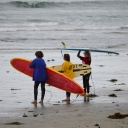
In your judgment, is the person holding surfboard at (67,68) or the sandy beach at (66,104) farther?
the person holding surfboard at (67,68)

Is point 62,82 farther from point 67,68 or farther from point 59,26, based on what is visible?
point 59,26

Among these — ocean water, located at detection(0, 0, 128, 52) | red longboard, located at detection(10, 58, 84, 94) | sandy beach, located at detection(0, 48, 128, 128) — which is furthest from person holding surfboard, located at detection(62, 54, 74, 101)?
ocean water, located at detection(0, 0, 128, 52)

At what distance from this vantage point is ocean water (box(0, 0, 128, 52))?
32.4m

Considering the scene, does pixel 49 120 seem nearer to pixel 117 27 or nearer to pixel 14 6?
pixel 117 27

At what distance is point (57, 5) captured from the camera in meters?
78.4

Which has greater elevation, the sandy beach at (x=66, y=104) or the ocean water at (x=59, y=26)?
the ocean water at (x=59, y=26)

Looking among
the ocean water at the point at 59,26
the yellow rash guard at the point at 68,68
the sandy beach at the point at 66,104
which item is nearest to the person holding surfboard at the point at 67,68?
the yellow rash guard at the point at 68,68

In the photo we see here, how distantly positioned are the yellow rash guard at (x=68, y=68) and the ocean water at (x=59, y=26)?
1426cm

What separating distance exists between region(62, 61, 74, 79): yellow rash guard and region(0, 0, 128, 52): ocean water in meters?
14.3

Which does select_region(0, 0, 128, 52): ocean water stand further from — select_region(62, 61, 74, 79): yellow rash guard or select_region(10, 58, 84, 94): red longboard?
select_region(62, 61, 74, 79): yellow rash guard

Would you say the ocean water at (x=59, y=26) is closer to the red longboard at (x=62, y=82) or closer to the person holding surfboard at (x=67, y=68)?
the red longboard at (x=62, y=82)

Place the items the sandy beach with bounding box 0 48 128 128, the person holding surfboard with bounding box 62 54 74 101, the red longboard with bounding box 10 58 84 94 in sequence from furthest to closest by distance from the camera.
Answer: the person holding surfboard with bounding box 62 54 74 101 < the red longboard with bounding box 10 58 84 94 < the sandy beach with bounding box 0 48 128 128

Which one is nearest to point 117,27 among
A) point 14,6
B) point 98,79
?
point 14,6

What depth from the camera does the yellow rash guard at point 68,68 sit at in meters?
13.4
